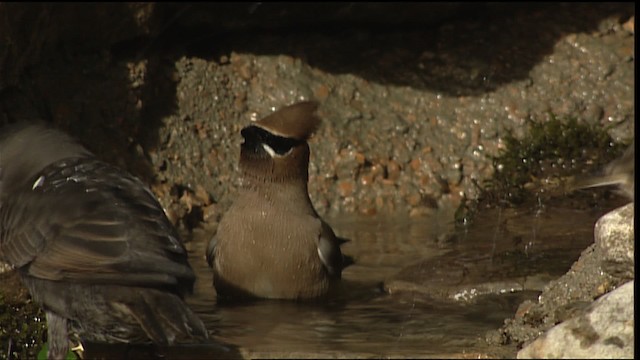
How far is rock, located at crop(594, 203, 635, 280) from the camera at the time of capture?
6.20 meters

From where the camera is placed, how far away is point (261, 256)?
7.65m

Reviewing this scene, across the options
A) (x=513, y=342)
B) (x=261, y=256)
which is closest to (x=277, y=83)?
(x=261, y=256)

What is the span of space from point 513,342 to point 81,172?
2.28m

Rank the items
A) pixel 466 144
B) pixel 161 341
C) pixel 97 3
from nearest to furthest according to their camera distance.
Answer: pixel 161 341 < pixel 97 3 < pixel 466 144

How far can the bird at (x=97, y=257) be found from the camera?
19.8ft

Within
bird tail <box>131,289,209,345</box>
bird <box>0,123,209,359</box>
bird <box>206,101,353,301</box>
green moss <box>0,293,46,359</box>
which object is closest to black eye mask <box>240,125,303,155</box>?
bird <box>206,101,353,301</box>

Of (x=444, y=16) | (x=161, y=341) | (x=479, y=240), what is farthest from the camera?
(x=444, y=16)

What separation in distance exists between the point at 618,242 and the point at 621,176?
1.15 metres

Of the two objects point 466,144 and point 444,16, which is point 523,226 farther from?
point 444,16

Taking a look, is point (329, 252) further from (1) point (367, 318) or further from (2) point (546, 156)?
(2) point (546, 156)

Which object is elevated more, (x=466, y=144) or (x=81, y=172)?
(x=81, y=172)

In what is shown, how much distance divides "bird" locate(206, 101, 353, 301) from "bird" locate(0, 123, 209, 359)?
1012 millimetres

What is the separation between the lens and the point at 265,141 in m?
7.79

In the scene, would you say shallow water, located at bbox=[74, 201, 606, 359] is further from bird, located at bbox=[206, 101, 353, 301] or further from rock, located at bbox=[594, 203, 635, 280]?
rock, located at bbox=[594, 203, 635, 280]
